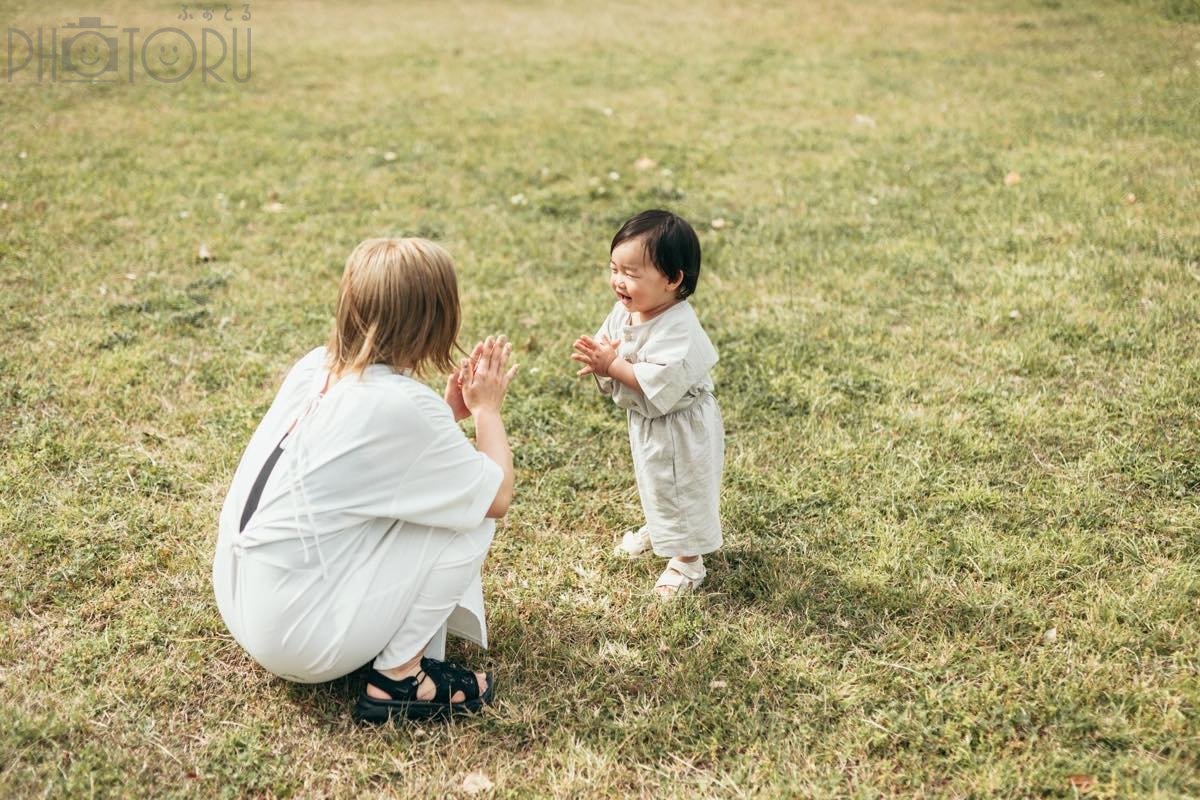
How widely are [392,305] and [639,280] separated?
735mm

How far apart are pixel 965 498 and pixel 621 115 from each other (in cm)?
560

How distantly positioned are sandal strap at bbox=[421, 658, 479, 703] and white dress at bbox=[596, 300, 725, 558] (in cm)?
76

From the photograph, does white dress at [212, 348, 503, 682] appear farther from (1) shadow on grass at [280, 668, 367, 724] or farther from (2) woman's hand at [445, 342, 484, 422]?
(2) woman's hand at [445, 342, 484, 422]

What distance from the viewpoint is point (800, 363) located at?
4.26 meters

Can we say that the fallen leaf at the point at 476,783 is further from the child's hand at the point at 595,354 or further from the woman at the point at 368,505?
the child's hand at the point at 595,354

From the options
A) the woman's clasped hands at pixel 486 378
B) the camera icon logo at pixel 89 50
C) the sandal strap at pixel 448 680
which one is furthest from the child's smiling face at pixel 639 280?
the camera icon logo at pixel 89 50

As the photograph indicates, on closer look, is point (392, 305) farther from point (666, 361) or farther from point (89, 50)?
point (89, 50)

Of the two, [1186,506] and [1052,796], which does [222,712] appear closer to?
[1052,796]

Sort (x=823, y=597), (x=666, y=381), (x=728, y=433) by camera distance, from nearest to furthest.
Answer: (x=666, y=381), (x=823, y=597), (x=728, y=433)

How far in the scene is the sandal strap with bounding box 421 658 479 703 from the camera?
2.54 m

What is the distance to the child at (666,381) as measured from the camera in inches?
104

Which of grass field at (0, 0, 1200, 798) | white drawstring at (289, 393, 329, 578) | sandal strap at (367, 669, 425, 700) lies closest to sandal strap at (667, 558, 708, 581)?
grass field at (0, 0, 1200, 798)

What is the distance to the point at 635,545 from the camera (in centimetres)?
322

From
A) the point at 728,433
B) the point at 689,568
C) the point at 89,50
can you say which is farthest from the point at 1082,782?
the point at 89,50
